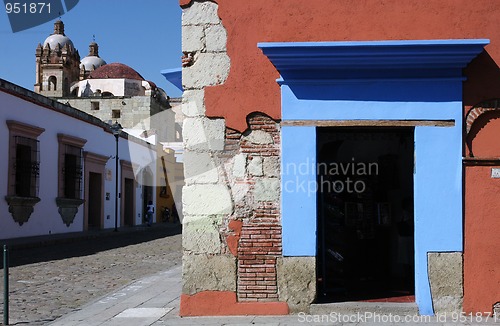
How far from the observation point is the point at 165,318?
7043 mm

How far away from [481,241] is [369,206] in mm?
2793

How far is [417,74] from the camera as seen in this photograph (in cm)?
701

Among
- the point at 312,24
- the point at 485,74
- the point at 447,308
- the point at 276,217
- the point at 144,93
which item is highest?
the point at 144,93

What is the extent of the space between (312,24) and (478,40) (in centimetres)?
169

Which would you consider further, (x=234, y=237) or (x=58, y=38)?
(x=58, y=38)

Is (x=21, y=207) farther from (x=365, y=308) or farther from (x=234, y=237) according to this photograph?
(x=365, y=308)

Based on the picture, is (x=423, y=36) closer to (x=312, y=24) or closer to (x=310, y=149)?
(x=312, y=24)

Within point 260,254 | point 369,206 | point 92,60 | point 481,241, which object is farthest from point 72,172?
point 92,60

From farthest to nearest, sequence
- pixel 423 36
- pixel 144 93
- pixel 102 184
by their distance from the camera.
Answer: pixel 144 93, pixel 102 184, pixel 423 36

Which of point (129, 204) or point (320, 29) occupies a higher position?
point (320, 29)

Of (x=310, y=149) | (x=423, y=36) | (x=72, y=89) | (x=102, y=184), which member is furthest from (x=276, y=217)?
(x=72, y=89)

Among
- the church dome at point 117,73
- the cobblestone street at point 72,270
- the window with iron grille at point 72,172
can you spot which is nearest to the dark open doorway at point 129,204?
the window with iron grille at point 72,172

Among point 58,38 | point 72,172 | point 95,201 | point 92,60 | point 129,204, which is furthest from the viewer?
point 92,60

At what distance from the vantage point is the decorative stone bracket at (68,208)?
2258cm
